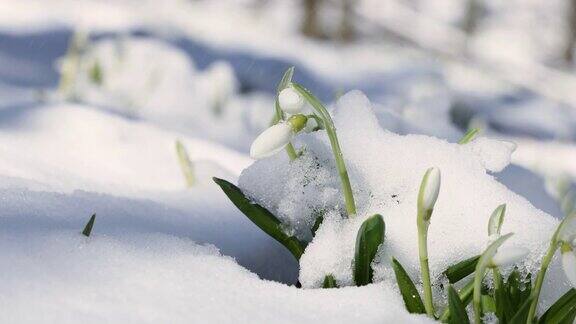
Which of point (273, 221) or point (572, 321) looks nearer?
point (572, 321)

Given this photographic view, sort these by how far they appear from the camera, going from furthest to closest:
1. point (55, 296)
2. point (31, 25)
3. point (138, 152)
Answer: point (31, 25) < point (138, 152) < point (55, 296)

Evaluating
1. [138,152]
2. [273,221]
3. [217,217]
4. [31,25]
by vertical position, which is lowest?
[31,25]

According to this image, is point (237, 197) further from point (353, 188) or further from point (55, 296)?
point (55, 296)

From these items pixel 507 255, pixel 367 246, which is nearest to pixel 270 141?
pixel 367 246

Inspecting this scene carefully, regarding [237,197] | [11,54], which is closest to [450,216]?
[237,197]

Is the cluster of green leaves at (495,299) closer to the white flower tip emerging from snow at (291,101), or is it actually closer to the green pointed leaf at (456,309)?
the green pointed leaf at (456,309)

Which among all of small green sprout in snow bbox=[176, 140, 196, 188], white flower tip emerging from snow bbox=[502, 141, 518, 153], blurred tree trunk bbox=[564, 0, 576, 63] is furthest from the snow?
blurred tree trunk bbox=[564, 0, 576, 63]

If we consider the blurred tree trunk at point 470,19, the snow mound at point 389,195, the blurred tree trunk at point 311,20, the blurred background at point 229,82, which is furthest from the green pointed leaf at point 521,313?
the blurred tree trunk at point 470,19
